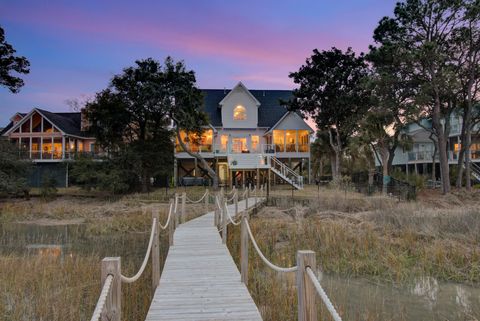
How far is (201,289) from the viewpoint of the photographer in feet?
19.8

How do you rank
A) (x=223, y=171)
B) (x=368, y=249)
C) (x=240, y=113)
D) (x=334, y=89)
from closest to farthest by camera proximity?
(x=368, y=249) < (x=334, y=89) < (x=240, y=113) < (x=223, y=171)

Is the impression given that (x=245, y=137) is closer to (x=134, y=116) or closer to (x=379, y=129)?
(x=134, y=116)

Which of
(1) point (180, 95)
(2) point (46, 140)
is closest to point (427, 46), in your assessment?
(1) point (180, 95)

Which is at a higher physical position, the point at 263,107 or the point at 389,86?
the point at 263,107

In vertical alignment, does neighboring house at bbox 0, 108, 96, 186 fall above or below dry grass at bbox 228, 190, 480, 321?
above

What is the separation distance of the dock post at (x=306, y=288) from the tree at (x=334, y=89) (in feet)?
90.9

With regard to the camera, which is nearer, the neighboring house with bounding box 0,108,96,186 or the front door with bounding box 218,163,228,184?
the neighboring house with bounding box 0,108,96,186

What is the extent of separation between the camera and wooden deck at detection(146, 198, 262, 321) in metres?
4.95

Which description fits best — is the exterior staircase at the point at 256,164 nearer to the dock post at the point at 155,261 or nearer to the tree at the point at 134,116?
the tree at the point at 134,116

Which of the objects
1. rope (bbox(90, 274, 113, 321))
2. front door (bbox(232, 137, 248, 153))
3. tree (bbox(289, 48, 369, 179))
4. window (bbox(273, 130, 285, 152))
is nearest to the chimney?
front door (bbox(232, 137, 248, 153))

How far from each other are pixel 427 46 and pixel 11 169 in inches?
1191

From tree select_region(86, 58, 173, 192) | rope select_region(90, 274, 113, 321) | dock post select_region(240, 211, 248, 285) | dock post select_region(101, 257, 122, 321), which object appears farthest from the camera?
tree select_region(86, 58, 173, 192)

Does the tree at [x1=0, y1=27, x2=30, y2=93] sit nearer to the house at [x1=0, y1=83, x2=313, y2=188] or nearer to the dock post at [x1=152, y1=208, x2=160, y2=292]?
the house at [x1=0, y1=83, x2=313, y2=188]

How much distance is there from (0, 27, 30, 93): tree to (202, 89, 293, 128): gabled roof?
15.6 meters
